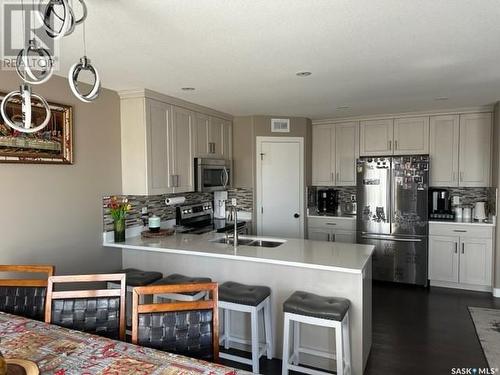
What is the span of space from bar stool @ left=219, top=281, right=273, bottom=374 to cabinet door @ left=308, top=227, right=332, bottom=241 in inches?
101

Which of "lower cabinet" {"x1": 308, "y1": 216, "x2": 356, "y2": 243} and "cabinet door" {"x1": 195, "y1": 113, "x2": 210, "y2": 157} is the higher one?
"cabinet door" {"x1": 195, "y1": 113, "x2": 210, "y2": 157}

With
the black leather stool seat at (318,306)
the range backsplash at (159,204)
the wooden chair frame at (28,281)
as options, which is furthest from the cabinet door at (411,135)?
the wooden chair frame at (28,281)

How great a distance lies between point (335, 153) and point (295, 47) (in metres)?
3.26

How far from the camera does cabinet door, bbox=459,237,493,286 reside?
4.34m

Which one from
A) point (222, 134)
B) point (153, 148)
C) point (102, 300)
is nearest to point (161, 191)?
point (153, 148)

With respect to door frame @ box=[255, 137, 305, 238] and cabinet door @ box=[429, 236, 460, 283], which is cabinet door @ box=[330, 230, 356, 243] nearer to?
door frame @ box=[255, 137, 305, 238]

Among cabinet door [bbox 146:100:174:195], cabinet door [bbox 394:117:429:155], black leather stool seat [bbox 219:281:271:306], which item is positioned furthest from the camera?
cabinet door [bbox 394:117:429:155]

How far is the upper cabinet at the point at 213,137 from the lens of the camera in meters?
4.35

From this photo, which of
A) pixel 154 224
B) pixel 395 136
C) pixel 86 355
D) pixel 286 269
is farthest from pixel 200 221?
pixel 86 355

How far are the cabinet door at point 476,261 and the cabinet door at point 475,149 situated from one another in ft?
2.56

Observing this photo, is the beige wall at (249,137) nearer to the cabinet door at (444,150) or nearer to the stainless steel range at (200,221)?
the stainless steel range at (200,221)

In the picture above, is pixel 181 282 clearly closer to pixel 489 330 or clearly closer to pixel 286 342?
pixel 286 342

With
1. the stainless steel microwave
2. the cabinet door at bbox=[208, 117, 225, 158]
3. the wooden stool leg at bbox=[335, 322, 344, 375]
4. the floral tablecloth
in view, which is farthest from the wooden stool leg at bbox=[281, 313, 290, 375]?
the cabinet door at bbox=[208, 117, 225, 158]

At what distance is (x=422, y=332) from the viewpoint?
10.9 ft
